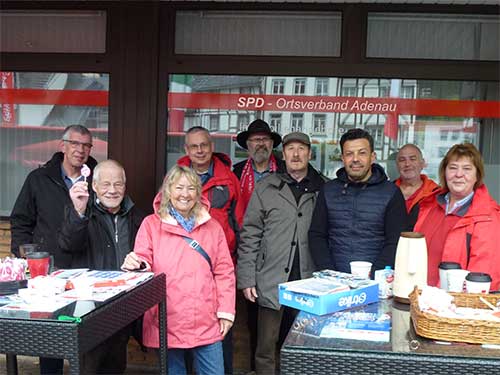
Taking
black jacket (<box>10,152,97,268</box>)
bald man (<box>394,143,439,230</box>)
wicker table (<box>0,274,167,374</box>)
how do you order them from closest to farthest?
1. wicker table (<box>0,274,167,374</box>)
2. black jacket (<box>10,152,97,268</box>)
3. bald man (<box>394,143,439,230</box>)

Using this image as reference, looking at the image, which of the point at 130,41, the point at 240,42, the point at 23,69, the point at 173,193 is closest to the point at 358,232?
the point at 173,193

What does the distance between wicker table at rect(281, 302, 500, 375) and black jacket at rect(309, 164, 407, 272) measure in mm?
1128

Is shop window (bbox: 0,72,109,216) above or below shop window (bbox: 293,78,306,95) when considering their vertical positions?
below

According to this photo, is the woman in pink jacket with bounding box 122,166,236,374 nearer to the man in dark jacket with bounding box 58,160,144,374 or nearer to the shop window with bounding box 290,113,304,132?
the man in dark jacket with bounding box 58,160,144,374

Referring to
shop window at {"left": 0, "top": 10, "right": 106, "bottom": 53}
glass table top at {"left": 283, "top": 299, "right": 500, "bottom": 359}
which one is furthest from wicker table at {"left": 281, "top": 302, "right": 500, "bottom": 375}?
shop window at {"left": 0, "top": 10, "right": 106, "bottom": 53}

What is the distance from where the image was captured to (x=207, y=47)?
4426 mm

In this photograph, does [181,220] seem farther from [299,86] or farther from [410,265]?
[299,86]

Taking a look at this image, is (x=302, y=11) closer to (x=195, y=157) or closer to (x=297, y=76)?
(x=297, y=76)

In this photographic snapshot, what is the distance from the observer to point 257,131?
3930 mm

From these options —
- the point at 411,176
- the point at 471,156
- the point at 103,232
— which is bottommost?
the point at 103,232

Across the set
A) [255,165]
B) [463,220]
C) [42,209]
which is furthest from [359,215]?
[42,209]

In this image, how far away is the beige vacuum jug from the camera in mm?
2219

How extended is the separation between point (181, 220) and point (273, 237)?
0.66 meters

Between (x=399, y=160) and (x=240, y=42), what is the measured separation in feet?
5.08
